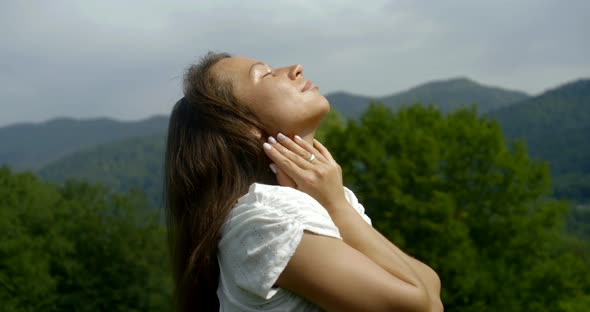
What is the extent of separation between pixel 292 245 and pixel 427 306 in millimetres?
489

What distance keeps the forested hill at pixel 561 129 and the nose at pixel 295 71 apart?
4622 inches

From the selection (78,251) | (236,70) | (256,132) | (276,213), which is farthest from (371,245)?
(78,251)

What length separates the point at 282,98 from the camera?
2.51m

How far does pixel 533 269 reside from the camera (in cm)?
2656

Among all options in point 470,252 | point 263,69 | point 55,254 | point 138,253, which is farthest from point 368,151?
point 263,69

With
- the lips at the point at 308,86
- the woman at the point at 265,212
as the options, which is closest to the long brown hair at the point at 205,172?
the woman at the point at 265,212

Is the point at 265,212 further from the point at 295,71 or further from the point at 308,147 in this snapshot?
the point at 295,71

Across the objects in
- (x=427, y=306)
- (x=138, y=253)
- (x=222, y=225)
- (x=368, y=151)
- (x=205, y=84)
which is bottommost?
(x=138, y=253)

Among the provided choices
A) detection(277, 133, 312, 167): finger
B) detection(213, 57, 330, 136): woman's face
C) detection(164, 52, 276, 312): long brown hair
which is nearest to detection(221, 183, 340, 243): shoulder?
detection(164, 52, 276, 312): long brown hair

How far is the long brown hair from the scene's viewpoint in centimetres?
241

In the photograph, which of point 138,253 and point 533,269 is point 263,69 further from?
point 138,253

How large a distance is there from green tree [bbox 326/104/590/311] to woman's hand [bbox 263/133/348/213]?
23670mm

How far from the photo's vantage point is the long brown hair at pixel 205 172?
241 cm

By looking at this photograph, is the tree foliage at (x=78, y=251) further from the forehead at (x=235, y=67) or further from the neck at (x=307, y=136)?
the neck at (x=307, y=136)
